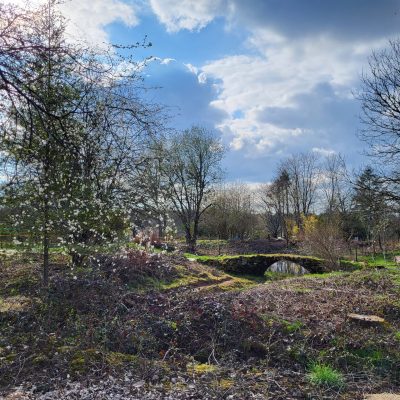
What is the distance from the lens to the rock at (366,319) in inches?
266

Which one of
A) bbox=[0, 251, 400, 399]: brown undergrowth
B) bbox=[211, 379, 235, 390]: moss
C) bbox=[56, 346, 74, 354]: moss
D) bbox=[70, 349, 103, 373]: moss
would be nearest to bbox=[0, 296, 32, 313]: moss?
bbox=[0, 251, 400, 399]: brown undergrowth

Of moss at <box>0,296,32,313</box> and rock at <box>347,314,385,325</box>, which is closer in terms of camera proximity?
rock at <box>347,314,385,325</box>

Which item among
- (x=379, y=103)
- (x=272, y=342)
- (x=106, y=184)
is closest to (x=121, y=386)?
(x=272, y=342)

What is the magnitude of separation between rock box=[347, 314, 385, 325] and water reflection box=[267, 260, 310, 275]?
15.0 m

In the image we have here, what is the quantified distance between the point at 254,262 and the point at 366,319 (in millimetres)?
14821

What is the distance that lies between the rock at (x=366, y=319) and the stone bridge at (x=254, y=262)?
1360cm

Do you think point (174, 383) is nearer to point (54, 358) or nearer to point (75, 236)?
point (54, 358)

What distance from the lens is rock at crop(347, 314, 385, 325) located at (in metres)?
6.75

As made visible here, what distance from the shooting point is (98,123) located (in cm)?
549

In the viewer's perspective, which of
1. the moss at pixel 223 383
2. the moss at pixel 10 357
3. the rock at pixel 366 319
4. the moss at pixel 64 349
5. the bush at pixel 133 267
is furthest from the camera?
the bush at pixel 133 267

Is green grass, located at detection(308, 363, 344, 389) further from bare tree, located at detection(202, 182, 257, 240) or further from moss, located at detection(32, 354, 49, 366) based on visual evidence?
bare tree, located at detection(202, 182, 257, 240)

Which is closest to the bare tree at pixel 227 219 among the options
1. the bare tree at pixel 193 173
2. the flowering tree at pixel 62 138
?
the bare tree at pixel 193 173

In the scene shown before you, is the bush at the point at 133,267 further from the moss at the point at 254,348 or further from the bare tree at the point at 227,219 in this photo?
the bare tree at the point at 227,219

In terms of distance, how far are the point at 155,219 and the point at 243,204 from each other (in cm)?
3198
